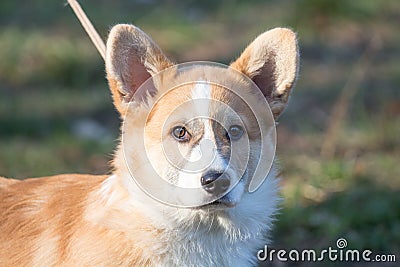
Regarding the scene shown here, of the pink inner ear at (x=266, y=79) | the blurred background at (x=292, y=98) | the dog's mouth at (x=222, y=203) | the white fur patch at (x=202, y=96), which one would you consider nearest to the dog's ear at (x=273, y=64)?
the pink inner ear at (x=266, y=79)

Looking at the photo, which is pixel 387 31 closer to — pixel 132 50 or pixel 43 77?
pixel 43 77

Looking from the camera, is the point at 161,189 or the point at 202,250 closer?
the point at 161,189

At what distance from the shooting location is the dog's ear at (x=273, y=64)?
366cm

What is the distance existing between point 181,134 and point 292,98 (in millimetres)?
3911

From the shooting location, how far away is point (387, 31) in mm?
8461

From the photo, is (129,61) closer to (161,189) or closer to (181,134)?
(181,134)

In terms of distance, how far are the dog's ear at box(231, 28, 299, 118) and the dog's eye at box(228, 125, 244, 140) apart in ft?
0.95

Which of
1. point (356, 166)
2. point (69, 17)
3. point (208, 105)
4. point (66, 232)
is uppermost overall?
point (208, 105)

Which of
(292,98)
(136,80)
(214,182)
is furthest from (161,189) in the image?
(292,98)

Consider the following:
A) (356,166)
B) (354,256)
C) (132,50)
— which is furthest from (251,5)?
(132,50)

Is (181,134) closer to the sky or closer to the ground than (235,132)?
closer to the sky

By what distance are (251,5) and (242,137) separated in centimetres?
572

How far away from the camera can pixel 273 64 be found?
3.73m

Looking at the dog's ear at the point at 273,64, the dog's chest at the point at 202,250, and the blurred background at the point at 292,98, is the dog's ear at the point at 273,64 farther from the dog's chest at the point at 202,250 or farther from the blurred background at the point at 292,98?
the blurred background at the point at 292,98
